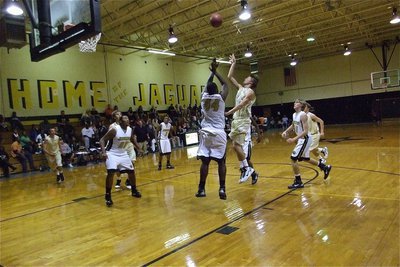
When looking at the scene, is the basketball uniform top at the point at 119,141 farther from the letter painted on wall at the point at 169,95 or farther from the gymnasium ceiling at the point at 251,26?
the letter painted on wall at the point at 169,95

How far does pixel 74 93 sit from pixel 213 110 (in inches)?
561

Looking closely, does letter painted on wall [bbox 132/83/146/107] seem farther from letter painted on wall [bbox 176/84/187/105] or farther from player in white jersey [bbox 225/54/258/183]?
player in white jersey [bbox 225/54/258/183]

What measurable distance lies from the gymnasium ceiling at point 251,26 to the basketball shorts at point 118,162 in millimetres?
9313

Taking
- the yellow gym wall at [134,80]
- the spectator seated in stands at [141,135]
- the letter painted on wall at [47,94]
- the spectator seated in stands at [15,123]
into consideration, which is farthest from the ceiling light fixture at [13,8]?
the letter painted on wall at [47,94]

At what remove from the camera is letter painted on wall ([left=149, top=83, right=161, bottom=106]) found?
21.4m

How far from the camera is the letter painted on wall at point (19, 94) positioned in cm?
1517

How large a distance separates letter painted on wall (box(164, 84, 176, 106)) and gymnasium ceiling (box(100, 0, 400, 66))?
2406mm

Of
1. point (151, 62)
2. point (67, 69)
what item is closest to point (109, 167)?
point (67, 69)

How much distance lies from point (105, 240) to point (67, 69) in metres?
15.0

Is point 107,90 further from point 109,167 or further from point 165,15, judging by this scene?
point 109,167

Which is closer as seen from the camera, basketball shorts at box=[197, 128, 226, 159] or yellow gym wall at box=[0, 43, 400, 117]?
basketball shorts at box=[197, 128, 226, 159]

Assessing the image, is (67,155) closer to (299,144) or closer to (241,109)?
(241,109)

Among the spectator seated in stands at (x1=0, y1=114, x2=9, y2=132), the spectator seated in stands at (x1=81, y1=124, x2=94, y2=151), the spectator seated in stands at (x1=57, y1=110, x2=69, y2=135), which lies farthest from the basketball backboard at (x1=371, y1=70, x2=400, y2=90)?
the spectator seated in stands at (x1=0, y1=114, x2=9, y2=132)

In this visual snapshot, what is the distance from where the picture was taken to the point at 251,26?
61.2 feet
